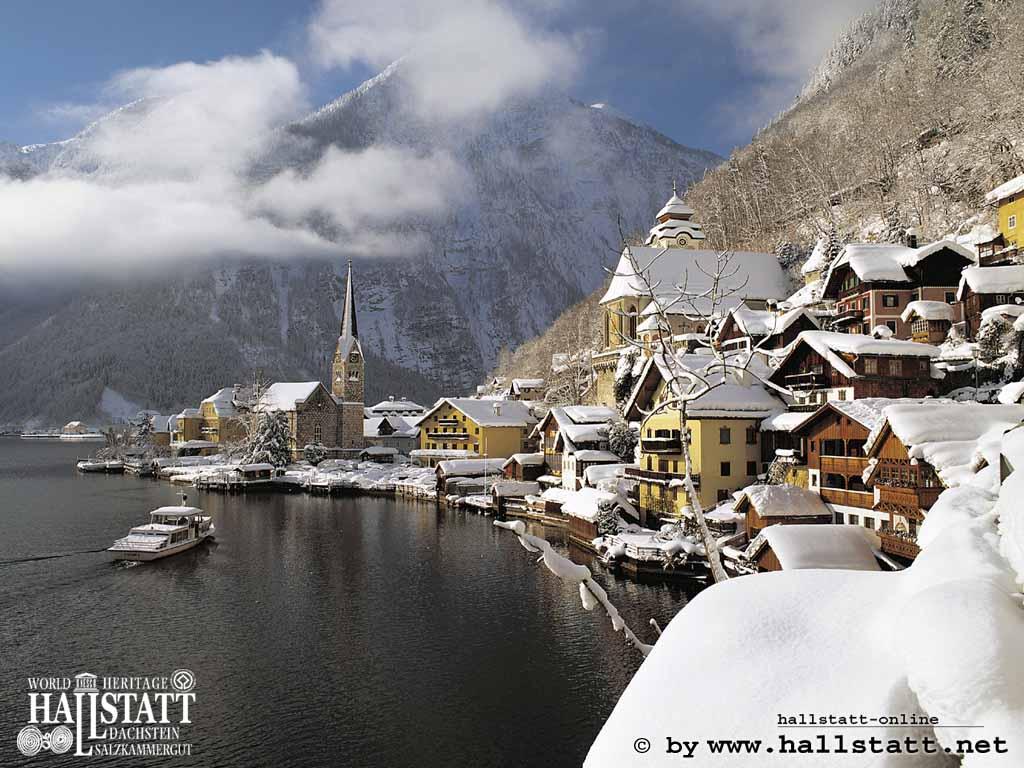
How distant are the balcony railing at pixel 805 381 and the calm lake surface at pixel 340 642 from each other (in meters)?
13.5

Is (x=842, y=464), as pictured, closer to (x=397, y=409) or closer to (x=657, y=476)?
(x=657, y=476)

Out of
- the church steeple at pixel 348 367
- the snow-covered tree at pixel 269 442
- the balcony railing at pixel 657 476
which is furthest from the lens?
the church steeple at pixel 348 367

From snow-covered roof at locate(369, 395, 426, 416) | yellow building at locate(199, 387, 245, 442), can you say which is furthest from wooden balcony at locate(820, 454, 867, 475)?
yellow building at locate(199, 387, 245, 442)

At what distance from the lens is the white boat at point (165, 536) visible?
35.9 m

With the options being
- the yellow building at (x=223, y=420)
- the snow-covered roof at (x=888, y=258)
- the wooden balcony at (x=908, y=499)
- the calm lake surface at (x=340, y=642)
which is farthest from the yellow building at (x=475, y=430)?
the wooden balcony at (x=908, y=499)

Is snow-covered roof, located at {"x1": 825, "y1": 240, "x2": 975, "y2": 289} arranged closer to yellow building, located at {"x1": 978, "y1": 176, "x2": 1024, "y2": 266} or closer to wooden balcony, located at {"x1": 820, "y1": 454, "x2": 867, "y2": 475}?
yellow building, located at {"x1": 978, "y1": 176, "x2": 1024, "y2": 266}

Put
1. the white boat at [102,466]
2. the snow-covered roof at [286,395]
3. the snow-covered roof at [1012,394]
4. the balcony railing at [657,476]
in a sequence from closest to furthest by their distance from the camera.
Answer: the snow-covered roof at [1012,394], the balcony railing at [657,476], the snow-covered roof at [286,395], the white boat at [102,466]

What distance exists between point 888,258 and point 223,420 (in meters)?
93.4

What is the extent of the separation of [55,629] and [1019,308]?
147 feet

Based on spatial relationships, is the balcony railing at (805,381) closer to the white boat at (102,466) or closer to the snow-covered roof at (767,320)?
the snow-covered roof at (767,320)

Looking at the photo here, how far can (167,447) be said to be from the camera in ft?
358

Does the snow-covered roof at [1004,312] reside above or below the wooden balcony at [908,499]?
above

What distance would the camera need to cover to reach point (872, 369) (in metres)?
32.2

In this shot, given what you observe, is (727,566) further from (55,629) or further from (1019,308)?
(55,629)
